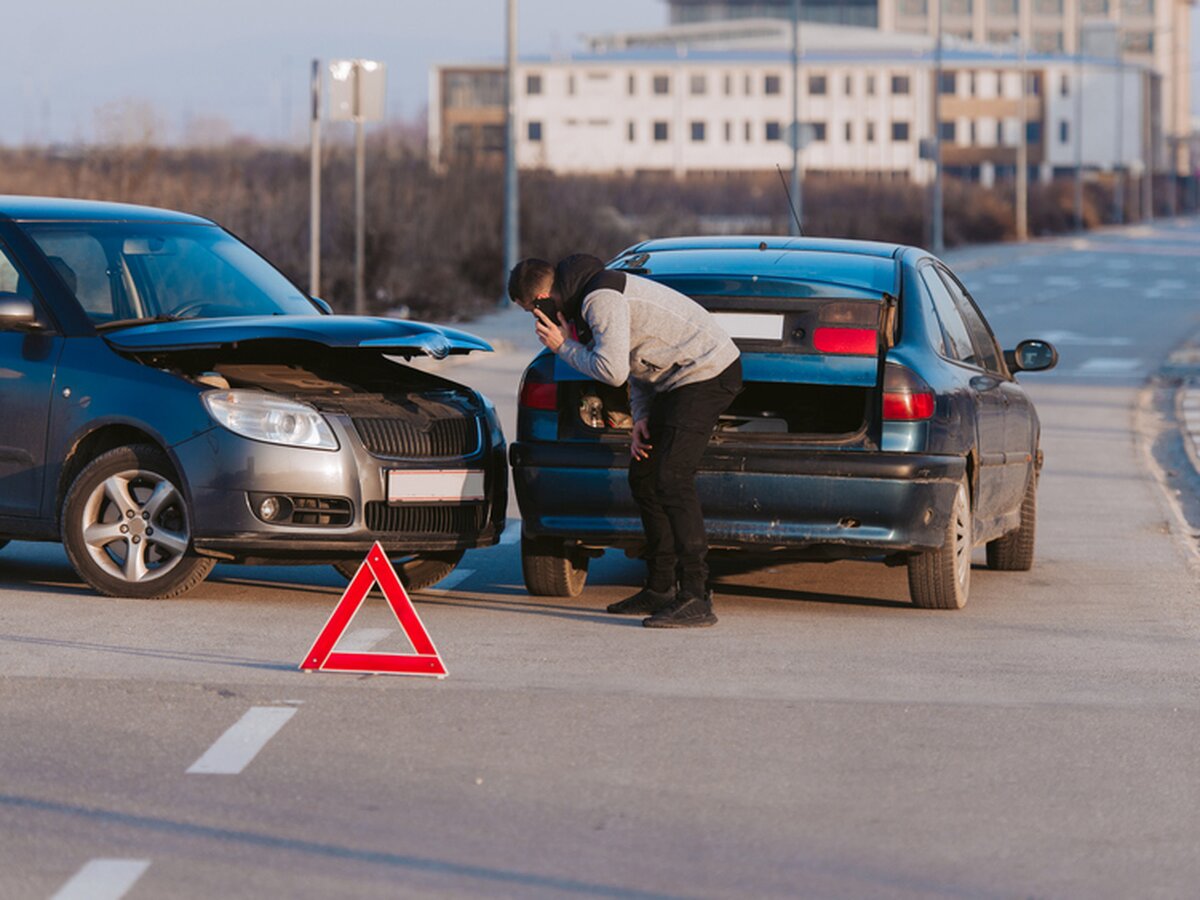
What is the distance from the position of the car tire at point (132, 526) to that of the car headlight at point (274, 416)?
1.17 ft

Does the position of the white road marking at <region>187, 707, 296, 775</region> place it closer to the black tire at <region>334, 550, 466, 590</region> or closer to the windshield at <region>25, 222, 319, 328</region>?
the black tire at <region>334, 550, 466, 590</region>

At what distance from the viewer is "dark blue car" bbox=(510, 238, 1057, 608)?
9.41m

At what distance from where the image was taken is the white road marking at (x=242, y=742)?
655 centimetres

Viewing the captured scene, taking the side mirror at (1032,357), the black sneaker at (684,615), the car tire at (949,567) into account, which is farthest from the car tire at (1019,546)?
the black sneaker at (684,615)

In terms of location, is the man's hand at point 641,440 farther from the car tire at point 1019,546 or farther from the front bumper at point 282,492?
the car tire at point 1019,546

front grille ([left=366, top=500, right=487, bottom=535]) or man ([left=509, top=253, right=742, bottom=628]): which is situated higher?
man ([left=509, top=253, right=742, bottom=628])

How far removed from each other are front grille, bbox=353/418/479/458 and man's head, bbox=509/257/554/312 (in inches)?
40.3

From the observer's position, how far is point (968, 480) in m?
10.0

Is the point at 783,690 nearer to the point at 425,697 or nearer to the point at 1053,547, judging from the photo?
the point at 425,697

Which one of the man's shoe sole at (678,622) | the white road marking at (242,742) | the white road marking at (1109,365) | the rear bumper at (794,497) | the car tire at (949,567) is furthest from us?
the white road marking at (1109,365)

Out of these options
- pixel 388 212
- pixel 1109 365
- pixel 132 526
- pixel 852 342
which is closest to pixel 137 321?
pixel 132 526

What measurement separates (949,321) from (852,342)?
3.57 feet

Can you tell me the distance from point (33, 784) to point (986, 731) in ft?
9.47

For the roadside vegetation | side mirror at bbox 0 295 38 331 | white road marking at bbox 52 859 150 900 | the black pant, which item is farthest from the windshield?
the roadside vegetation
